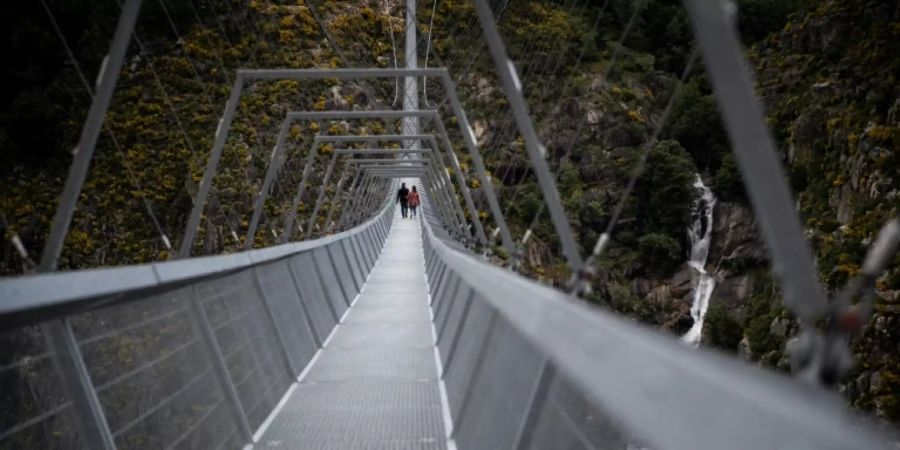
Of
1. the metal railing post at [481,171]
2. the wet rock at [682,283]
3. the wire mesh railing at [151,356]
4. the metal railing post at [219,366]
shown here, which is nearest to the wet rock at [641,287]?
the wet rock at [682,283]

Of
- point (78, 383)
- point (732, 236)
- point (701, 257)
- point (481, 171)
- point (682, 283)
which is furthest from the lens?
point (682, 283)

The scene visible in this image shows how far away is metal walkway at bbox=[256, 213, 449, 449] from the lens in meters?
5.50

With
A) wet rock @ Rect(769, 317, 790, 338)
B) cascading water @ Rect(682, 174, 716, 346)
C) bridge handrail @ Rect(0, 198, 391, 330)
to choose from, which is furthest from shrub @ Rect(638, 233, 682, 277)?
bridge handrail @ Rect(0, 198, 391, 330)

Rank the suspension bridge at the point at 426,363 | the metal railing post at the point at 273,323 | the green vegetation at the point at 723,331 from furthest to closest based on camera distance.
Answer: the green vegetation at the point at 723,331 < the metal railing post at the point at 273,323 < the suspension bridge at the point at 426,363

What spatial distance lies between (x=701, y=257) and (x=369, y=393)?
48.0 m

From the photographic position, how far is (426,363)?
8.38 metres

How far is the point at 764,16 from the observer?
44.7 m

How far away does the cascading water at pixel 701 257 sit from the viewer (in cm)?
4759

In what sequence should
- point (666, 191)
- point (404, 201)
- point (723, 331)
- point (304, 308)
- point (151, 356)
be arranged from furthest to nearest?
point (404, 201)
point (723, 331)
point (666, 191)
point (304, 308)
point (151, 356)

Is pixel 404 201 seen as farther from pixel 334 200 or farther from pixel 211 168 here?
pixel 211 168

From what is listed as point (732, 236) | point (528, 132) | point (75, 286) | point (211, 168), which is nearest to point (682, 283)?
point (732, 236)

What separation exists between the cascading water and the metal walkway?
36.5 metres

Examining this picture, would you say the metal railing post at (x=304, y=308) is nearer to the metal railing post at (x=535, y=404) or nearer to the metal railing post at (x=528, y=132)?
the metal railing post at (x=528, y=132)

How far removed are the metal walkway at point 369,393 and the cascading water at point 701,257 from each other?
3650 centimetres
